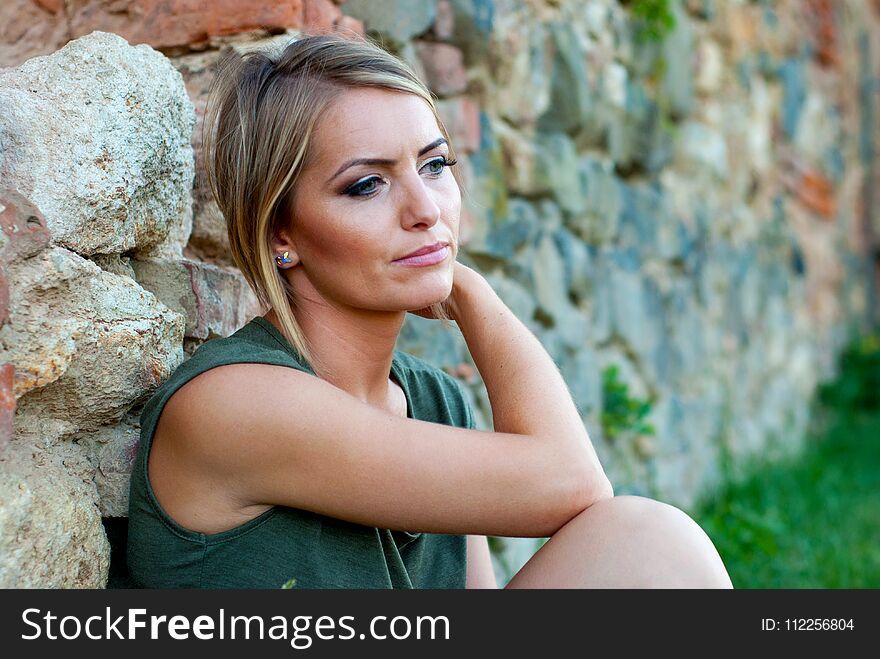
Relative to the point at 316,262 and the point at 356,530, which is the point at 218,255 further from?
the point at 356,530

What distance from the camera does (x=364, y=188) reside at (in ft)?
5.32

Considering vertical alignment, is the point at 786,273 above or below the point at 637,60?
below

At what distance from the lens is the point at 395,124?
5.38 feet

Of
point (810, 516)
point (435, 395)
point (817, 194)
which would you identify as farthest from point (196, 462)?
point (817, 194)

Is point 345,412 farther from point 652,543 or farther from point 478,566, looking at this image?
point 478,566

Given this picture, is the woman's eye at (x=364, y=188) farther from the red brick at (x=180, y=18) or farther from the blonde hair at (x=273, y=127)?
the red brick at (x=180, y=18)

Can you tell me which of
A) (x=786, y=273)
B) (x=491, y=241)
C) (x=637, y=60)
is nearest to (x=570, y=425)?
(x=491, y=241)

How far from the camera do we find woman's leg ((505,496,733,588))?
150cm

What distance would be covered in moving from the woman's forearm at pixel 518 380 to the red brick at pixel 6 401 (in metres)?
0.73

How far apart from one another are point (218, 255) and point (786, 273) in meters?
3.89

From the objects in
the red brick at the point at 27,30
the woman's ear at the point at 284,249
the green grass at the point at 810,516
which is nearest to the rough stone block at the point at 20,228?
the woman's ear at the point at 284,249

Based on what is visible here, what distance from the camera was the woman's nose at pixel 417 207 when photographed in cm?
160

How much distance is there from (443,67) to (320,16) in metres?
0.55

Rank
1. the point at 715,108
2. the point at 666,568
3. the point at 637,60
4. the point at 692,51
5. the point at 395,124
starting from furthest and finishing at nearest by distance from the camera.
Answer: the point at 715,108
the point at 692,51
the point at 637,60
the point at 395,124
the point at 666,568
